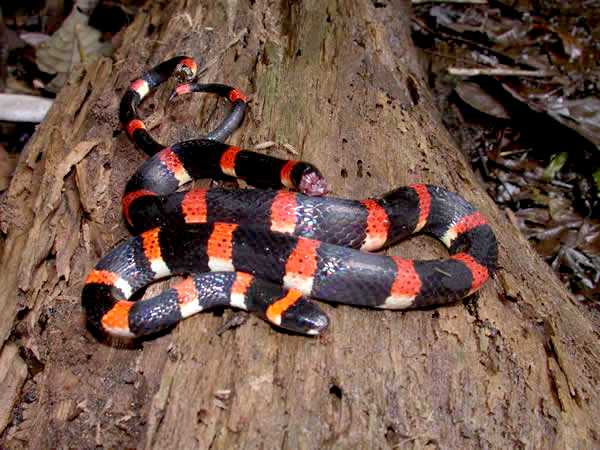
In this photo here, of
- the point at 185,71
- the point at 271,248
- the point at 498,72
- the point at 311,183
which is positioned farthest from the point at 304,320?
the point at 498,72

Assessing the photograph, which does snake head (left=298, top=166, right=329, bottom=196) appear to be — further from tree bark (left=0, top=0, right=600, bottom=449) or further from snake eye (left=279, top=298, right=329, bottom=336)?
snake eye (left=279, top=298, right=329, bottom=336)

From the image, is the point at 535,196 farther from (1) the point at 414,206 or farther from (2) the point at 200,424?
(2) the point at 200,424

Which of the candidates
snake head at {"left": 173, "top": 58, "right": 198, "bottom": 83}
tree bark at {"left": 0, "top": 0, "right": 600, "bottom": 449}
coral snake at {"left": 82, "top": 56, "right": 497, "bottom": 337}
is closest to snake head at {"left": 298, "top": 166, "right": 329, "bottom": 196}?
coral snake at {"left": 82, "top": 56, "right": 497, "bottom": 337}

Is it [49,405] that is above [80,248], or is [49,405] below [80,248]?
below

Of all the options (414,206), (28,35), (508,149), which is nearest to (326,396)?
(414,206)

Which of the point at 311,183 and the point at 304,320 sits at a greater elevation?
the point at 311,183

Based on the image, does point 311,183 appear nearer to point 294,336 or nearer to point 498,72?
point 294,336
